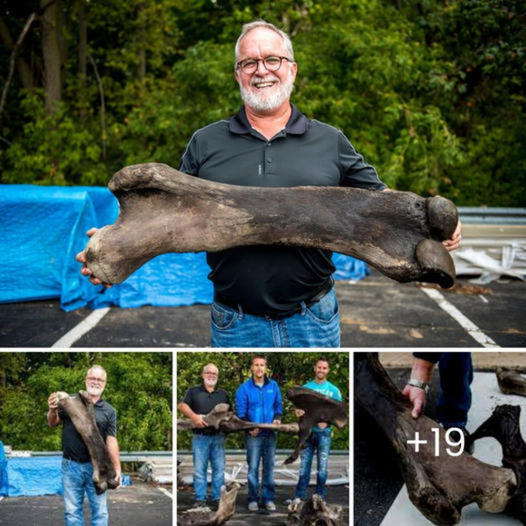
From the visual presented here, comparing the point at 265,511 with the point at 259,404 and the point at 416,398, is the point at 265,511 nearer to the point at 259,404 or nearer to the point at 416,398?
the point at 259,404

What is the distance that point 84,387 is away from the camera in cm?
182

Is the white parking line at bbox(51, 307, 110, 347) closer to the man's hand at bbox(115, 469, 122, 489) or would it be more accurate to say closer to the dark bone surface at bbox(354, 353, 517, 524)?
the man's hand at bbox(115, 469, 122, 489)

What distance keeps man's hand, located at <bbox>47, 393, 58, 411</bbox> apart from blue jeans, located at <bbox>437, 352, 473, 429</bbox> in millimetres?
1117

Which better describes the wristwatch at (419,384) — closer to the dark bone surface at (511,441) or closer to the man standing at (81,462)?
the dark bone surface at (511,441)

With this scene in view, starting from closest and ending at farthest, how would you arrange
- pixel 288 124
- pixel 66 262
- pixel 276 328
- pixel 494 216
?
pixel 288 124
pixel 276 328
pixel 66 262
pixel 494 216

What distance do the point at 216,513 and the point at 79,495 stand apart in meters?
0.39

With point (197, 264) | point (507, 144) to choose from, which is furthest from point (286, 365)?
point (507, 144)

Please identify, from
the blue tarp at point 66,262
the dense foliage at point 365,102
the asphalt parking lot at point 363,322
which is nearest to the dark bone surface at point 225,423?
the asphalt parking lot at point 363,322

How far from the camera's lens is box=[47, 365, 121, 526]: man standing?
5.89 ft

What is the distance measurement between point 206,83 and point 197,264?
212cm

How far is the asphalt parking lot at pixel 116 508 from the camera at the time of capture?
71.0 inches

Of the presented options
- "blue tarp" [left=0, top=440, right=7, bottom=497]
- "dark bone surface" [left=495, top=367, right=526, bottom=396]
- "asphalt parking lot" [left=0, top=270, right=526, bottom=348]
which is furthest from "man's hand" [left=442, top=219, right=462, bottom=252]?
"asphalt parking lot" [left=0, top=270, right=526, bottom=348]

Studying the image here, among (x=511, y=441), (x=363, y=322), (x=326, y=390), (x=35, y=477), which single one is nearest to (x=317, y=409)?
(x=326, y=390)

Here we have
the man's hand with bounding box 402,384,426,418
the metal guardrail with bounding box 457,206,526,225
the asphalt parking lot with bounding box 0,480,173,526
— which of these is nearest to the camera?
the asphalt parking lot with bounding box 0,480,173,526
